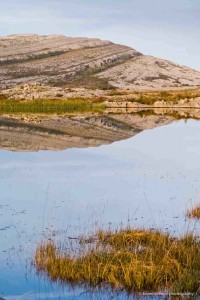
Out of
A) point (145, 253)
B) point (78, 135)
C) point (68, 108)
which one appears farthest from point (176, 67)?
point (145, 253)

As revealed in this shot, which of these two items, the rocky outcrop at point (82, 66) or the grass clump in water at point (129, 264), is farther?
the rocky outcrop at point (82, 66)

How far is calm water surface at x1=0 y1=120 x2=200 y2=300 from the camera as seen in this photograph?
8.05m

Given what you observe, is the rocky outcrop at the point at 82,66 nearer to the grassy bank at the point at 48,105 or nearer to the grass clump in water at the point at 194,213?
the grassy bank at the point at 48,105

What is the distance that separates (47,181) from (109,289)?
8.49 metres

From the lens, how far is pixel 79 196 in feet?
43.3

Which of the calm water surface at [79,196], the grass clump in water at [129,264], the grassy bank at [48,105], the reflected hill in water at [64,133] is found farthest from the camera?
the grassy bank at [48,105]

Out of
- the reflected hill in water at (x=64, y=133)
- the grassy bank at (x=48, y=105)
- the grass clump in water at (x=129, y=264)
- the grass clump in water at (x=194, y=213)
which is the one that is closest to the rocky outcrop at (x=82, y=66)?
the grassy bank at (x=48, y=105)

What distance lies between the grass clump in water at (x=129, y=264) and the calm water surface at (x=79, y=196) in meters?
0.25

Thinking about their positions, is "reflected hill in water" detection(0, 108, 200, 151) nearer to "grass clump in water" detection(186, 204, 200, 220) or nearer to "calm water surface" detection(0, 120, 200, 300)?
"calm water surface" detection(0, 120, 200, 300)

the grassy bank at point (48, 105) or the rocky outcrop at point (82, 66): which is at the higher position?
the rocky outcrop at point (82, 66)

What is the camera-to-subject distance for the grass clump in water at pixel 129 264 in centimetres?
694

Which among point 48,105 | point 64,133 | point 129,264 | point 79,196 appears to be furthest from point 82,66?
point 129,264

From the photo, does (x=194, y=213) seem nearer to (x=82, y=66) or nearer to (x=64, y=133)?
(x=64, y=133)

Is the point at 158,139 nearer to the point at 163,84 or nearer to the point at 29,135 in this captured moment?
the point at 29,135
